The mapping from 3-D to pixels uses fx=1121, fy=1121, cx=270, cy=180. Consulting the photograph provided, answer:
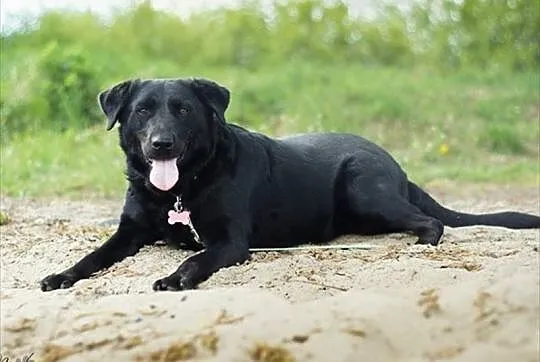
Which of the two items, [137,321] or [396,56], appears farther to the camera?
[396,56]

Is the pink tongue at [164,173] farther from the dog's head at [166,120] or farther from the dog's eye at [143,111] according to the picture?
the dog's eye at [143,111]

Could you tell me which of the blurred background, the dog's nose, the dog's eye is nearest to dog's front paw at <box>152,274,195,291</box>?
the dog's nose

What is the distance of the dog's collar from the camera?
571 cm

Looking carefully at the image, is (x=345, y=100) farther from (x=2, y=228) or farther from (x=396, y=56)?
(x=2, y=228)

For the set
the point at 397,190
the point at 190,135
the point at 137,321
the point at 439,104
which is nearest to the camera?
the point at 137,321

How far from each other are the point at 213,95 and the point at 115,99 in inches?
20.0

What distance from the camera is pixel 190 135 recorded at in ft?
18.5

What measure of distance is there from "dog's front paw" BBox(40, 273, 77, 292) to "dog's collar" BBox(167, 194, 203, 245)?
68 centimetres

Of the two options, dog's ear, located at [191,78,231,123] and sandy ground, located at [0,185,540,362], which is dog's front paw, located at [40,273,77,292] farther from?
dog's ear, located at [191,78,231,123]

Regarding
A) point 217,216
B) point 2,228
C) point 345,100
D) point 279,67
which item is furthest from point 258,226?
point 279,67

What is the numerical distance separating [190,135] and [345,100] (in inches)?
346

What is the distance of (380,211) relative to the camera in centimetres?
635

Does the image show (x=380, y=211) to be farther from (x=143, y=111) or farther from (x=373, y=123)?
(x=373, y=123)

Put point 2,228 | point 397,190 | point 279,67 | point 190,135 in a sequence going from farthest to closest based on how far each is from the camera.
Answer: point 279,67 → point 2,228 → point 397,190 → point 190,135
